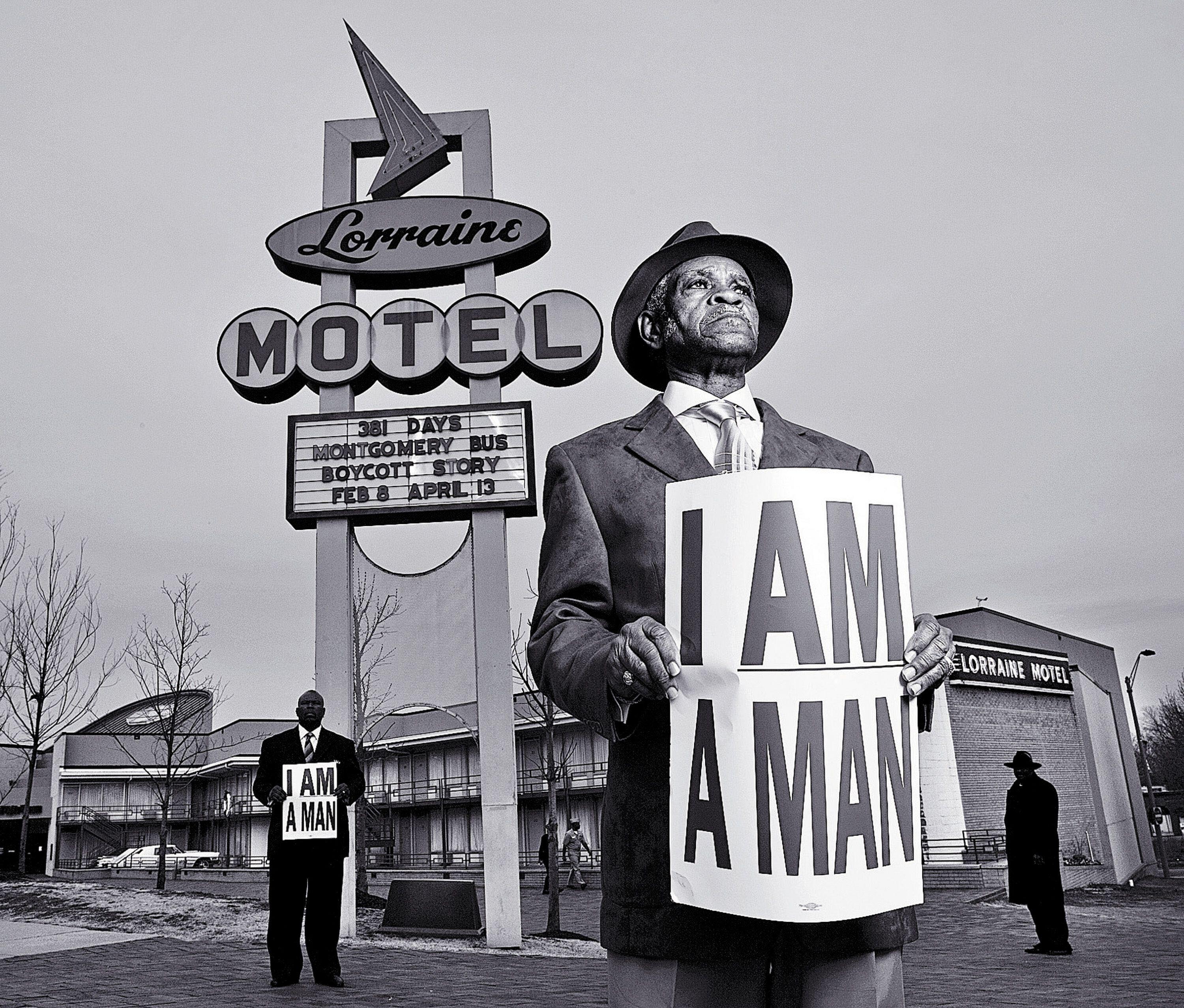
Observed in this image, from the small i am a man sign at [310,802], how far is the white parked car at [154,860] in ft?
117

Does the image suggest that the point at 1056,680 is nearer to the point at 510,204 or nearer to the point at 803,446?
the point at 510,204

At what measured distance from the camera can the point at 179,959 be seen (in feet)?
28.9

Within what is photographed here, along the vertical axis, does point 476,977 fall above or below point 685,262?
below

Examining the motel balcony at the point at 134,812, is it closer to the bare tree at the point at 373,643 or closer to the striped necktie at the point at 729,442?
the bare tree at the point at 373,643

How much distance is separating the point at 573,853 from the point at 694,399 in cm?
2380

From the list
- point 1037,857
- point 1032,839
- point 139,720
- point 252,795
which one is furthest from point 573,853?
point 139,720

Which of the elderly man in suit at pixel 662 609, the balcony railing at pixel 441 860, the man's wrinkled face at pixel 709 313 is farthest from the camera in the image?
the balcony railing at pixel 441 860

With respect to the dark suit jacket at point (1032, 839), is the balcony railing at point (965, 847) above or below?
below

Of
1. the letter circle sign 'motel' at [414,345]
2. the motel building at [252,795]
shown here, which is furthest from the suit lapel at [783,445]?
the motel building at [252,795]

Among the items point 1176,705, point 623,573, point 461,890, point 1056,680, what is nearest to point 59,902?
point 461,890

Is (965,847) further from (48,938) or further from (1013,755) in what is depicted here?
(48,938)

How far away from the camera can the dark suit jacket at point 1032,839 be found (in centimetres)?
1013

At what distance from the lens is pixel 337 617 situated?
11.6 metres

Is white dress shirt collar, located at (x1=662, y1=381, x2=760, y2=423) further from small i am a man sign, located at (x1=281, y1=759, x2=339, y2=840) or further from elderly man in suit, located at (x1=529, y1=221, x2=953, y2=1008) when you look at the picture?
small i am a man sign, located at (x1=281, y1=759, x2=339, y2=840)
